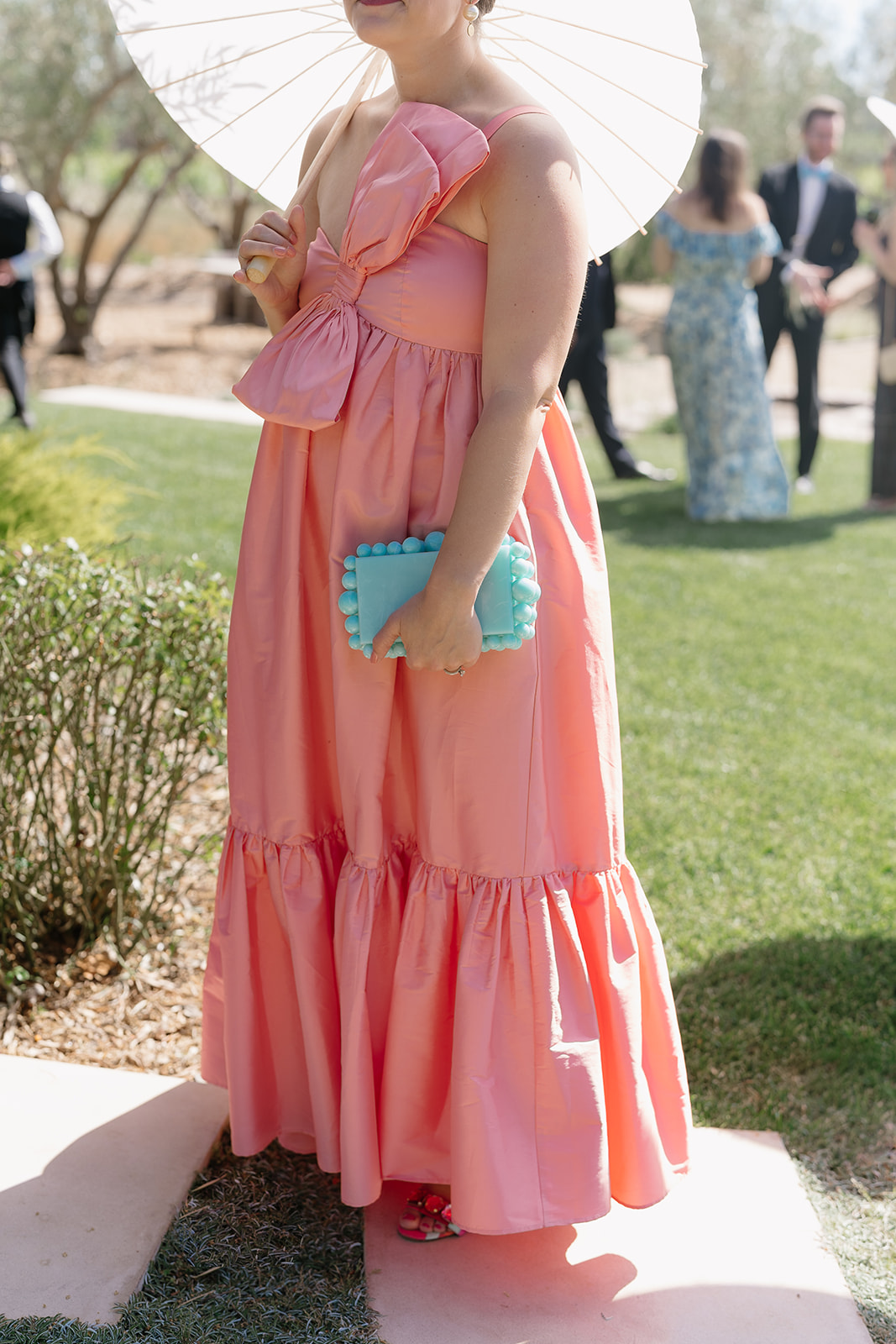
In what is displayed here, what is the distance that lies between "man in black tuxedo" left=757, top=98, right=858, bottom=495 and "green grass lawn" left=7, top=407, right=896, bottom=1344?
1645 millimetres

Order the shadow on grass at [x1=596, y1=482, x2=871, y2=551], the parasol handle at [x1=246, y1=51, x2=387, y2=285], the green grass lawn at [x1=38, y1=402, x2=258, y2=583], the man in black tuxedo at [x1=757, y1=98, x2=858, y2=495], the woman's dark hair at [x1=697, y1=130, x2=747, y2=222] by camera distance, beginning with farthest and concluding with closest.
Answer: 1. the man in black tuxedo at [x1=757, y1=98, x2=858, y2=495]
2. the shadow on grass at [x1=596, y1=482, x2=871, y2=551]
3. the woman's dark hair at [x1=697, y1=130, x2=747, y2=222]
4. the green grass lawn at [x1=38, y1=402, x2=258, y2=583]
5. the parasol handle at [x1=246, y1=51, x2=387, y2=285]

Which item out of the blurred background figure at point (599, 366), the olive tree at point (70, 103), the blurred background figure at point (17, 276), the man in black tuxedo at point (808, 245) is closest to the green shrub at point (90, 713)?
the blurred background figure at point (599, 366)

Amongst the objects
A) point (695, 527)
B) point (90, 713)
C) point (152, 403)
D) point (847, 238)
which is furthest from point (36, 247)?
point (90, 713)

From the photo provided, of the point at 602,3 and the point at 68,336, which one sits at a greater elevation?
the point at 602,3

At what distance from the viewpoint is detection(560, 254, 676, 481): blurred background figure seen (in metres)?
8.06

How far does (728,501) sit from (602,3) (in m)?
5.90

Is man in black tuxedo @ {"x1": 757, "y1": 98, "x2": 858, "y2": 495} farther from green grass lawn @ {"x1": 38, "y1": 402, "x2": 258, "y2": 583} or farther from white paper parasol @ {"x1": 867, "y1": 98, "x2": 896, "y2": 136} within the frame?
white paper parasol @ {"x1": 867, "y1": 98, "x2": 896, "y2": 136}

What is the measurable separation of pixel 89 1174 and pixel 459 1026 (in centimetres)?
78

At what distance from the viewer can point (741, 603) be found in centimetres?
575

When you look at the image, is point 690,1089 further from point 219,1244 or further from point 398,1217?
point 219,1244

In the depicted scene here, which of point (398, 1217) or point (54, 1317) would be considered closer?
point (54, 1317)

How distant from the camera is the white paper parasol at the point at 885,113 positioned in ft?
7.83

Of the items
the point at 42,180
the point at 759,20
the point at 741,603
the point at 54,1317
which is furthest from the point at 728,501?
the point at 759,20

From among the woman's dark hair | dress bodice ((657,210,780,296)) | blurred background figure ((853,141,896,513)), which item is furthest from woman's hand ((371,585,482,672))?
blurred background figure ((853,141,896,513))
